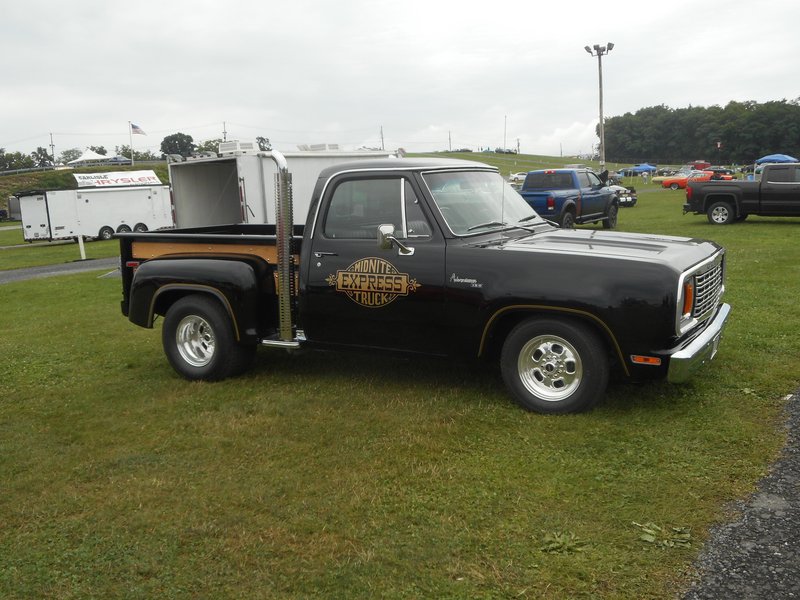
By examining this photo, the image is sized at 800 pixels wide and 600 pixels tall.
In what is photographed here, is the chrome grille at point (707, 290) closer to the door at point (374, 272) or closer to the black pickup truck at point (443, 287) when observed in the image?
the black pickup truck at point (443, 287)

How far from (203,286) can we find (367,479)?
2.85 metres

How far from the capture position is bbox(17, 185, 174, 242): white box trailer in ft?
98.1

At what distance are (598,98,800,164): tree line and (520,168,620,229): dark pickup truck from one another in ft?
324

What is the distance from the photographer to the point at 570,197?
19.3m

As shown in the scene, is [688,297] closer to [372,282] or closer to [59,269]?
[372,282]

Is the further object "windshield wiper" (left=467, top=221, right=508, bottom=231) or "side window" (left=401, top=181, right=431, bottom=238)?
"windshield wiper" (left=467, top=221, right=508, bottom=231)

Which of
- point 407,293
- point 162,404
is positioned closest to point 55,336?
point 162,404

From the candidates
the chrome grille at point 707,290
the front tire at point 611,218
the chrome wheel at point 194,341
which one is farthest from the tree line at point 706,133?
the chrome wheel at point 194,341

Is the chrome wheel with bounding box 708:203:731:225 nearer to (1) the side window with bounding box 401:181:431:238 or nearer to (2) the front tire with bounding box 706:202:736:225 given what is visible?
(2) the front tire with bounding box 706:202:736:225

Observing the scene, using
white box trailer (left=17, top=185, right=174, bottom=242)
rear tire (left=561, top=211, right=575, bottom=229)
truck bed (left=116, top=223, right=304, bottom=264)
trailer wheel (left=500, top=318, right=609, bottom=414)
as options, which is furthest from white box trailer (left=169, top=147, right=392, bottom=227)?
white box trailer (left=17, top=185, right=174, bottom=242)

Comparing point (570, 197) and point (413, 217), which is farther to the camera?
point (570, 197)

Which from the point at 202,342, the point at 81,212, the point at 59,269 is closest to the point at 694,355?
the point at 202,342

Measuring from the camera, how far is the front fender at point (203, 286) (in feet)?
20.4

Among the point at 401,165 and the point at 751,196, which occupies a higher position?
the point at 401,165
